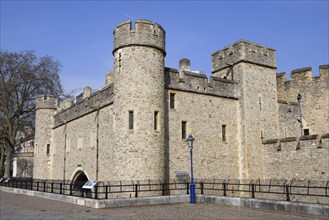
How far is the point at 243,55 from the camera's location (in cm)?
2252

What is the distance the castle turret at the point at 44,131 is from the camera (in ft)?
105

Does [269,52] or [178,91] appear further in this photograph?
[269,52]

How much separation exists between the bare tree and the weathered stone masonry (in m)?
7.69

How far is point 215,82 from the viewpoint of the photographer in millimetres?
22328

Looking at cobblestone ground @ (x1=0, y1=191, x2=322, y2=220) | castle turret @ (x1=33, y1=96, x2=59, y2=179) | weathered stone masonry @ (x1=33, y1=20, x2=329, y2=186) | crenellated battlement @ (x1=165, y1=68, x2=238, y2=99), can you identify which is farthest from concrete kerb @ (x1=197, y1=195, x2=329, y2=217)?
castle turret @ (x1=33, y1=96, x2=59, y2=179)

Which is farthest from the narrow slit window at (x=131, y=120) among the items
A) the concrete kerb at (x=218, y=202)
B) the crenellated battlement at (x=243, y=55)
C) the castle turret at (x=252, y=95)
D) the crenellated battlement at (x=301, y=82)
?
the crenellated battlement at (x=301, y=82)

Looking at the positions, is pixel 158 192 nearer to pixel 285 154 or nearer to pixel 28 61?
pixel 285 154

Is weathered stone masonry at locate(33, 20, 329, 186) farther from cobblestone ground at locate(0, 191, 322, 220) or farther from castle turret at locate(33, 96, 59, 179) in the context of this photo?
castle turret at locate(33, 96, 59, 179)

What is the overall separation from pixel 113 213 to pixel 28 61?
2517cm

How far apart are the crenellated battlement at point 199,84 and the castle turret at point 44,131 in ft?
51.4

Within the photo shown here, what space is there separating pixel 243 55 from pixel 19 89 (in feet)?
72.7

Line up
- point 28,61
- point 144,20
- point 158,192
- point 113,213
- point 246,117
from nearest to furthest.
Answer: point 113,213 < point 158,192 < point 144,20 < point 246,117 < point 28,61

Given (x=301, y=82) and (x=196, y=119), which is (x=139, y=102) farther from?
(x=301, y=82)

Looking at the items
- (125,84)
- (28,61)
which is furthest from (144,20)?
(28,61)
